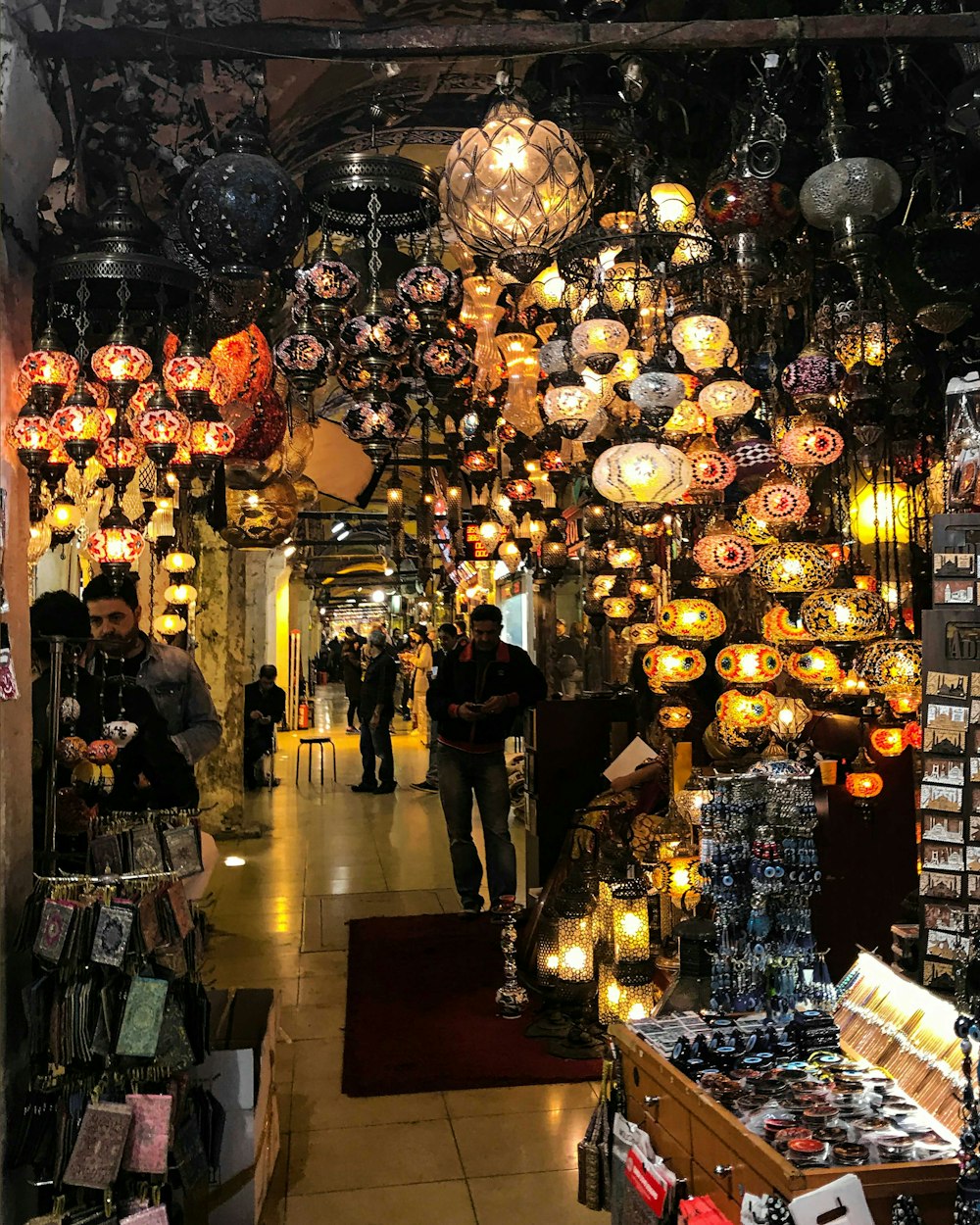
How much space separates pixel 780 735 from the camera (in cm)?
424

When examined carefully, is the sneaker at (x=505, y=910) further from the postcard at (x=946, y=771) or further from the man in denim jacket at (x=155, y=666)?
the postcard at (x=946, y=771)

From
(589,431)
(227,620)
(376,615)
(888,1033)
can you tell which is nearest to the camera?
(888,1033)

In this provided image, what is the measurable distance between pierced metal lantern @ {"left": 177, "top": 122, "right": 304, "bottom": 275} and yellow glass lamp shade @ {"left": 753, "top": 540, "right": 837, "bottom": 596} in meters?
2.05

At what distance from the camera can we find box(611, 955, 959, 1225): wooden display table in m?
1.83

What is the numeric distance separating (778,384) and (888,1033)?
253cm

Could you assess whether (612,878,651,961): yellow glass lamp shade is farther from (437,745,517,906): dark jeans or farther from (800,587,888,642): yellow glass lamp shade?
(437,745,517,906): dark jeans

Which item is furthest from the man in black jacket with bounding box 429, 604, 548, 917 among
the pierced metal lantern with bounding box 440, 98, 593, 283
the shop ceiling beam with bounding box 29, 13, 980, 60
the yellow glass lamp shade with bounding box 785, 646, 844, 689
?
the shop ceiling beam with bounding box 29, 13, 980, 60

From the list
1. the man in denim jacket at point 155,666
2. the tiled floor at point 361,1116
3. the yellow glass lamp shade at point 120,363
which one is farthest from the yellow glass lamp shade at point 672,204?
the tiled floor at point 361,1116

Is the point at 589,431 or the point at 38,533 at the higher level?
the point at 589,431

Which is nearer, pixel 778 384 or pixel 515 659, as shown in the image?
pixel 778 384

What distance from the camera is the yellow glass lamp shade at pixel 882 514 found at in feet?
14.1

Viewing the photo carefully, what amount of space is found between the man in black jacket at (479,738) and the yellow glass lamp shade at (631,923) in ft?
6.12

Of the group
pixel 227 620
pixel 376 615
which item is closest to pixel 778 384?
pixel 227 620

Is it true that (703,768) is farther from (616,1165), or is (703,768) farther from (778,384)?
(616,1165)
